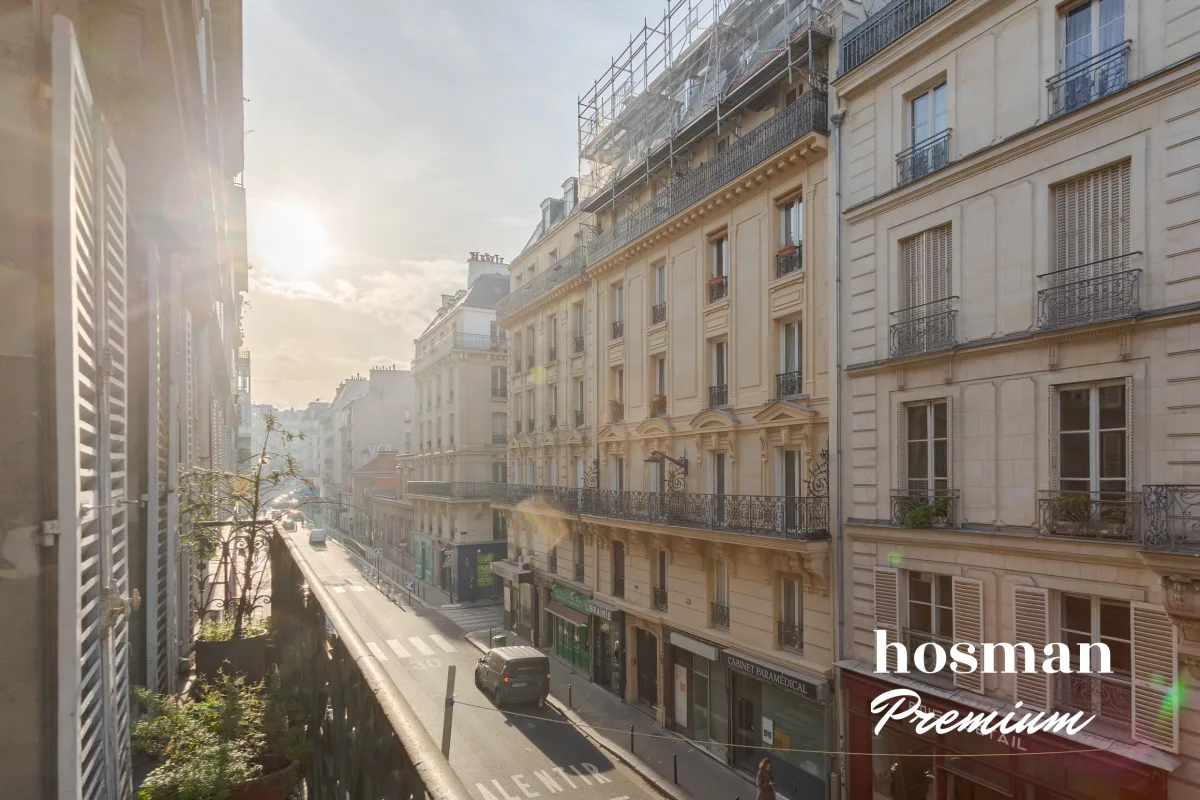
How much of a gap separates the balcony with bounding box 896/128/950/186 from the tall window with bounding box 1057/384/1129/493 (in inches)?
201

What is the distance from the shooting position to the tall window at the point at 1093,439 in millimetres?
11266

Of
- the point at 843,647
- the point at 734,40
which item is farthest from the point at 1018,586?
the point at 734,40

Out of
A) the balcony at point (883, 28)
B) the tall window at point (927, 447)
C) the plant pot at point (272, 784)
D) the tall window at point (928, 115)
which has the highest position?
the balcony at point (883, 28)

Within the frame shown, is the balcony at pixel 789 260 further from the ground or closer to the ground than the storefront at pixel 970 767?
further from the ground

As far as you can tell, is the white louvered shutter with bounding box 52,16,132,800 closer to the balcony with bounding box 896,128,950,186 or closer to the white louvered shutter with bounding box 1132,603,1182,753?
the white louvered shutter with bounding box 1132,603,1182,753

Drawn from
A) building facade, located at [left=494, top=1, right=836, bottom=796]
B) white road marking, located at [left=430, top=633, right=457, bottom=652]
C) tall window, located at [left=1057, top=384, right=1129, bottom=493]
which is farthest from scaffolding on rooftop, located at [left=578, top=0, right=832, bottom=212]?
white road marking, located at [left=430, top=633, right=457, bottom=652]

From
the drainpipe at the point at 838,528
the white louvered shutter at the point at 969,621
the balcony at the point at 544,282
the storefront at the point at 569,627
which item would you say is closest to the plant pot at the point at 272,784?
the white louvered shutter at the point at 969,621

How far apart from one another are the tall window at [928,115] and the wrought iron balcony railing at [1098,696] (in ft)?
33.0

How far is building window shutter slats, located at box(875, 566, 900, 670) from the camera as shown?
1438cm

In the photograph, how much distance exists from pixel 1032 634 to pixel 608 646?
1560cm

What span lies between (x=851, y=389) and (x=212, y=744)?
13938mm

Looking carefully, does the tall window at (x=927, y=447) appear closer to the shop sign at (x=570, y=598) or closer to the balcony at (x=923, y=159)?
the balcony at (x=923, y=159)

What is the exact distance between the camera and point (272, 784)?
4.19m

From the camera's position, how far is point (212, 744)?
4.36m
